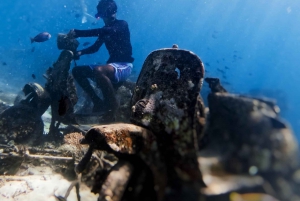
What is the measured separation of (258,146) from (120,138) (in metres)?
1.20

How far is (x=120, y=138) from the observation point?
217 centimetres

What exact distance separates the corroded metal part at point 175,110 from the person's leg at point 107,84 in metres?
2.82

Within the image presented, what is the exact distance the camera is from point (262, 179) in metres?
1.79

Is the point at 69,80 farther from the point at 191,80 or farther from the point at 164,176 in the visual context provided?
the point at 164,176

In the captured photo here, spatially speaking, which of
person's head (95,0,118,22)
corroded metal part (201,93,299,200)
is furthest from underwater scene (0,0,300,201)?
person's head (95,0,118,22)

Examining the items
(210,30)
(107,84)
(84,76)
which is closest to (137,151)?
(107,84)

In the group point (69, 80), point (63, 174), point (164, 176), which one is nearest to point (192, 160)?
point (164, 176)

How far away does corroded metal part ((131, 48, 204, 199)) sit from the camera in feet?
7.00

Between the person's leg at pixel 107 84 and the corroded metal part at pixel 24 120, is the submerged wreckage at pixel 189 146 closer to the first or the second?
the corroded metal part at pixel 24 120

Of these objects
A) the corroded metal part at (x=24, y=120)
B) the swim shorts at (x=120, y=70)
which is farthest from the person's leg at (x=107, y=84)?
the corroded metal part at (x=24, y=120)

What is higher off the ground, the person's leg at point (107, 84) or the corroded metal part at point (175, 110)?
the corroded metal part at point (175, 110)

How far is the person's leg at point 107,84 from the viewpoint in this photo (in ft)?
19.4

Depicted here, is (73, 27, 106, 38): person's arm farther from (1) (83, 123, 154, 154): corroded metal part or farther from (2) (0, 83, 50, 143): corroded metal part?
(1) (83, 123, 154, 154): corroded metal part

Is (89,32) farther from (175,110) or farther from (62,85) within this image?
(175,110)
